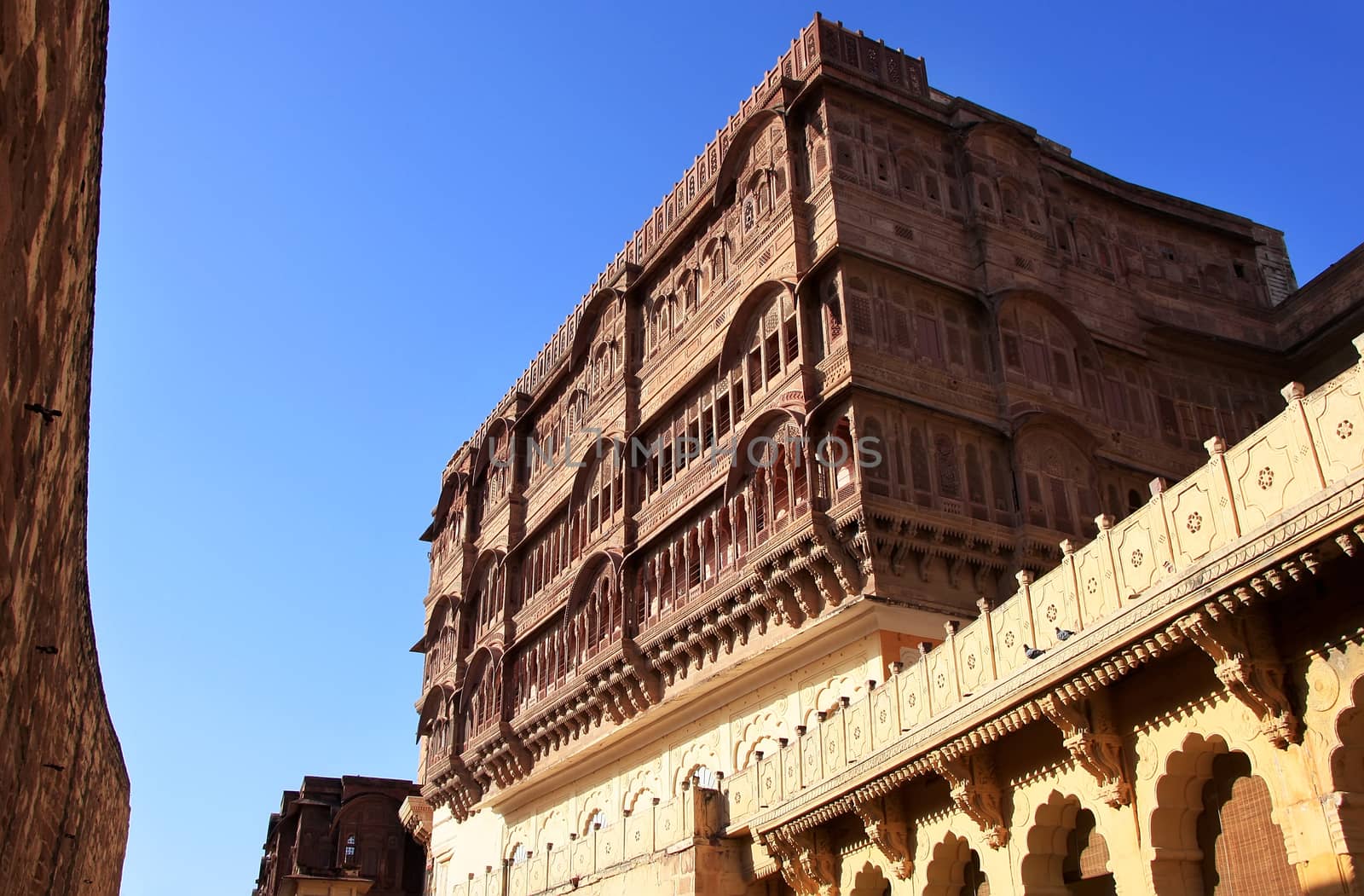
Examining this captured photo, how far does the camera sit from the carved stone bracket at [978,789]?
12.1 metres

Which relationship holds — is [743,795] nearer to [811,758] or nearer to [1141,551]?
[811,758]

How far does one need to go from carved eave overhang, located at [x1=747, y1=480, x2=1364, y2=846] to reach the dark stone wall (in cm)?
822

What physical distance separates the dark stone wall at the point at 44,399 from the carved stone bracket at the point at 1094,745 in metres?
8.41

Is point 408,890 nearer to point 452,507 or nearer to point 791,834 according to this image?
point 452,507

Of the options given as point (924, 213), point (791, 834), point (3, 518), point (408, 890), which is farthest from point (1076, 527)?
point (408, 890)

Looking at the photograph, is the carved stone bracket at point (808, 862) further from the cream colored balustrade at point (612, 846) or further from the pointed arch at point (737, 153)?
the pointed arch at point (737, 153)

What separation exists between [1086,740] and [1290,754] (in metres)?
2.01

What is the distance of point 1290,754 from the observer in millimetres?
8977

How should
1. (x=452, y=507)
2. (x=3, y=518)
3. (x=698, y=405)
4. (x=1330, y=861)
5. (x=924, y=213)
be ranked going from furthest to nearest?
(x=452, y=507) < (x=698, y=405) < (x=924, y=213) < (x=1330, y=861) < (x=3, y=518)

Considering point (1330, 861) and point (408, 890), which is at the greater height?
point (408, 890)

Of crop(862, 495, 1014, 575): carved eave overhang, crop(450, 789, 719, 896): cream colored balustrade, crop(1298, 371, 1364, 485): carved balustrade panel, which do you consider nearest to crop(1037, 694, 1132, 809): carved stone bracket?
crop(1298, 371, 1364, 485): carved balustrade panel

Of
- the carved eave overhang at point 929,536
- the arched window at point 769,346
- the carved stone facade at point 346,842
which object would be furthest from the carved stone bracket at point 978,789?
the carved stone facade at point 346,842

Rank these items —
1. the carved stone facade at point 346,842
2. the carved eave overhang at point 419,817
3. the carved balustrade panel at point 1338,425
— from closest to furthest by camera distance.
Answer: the carved balustrade panel at point 1338,425 < the carved eave overhang at point 419,817 < the carved stone facade at point 346,842

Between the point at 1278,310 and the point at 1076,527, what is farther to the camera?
the point at 1278,310
